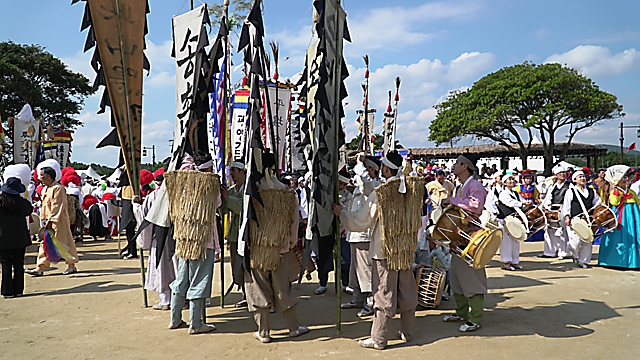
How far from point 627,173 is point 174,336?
832 centimetres

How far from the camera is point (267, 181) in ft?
15.7

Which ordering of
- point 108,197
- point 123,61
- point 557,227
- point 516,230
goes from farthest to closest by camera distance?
point 108,197 < point 557,227 < point 516,230 < point 123,61

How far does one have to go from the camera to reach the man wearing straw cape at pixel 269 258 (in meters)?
4.63

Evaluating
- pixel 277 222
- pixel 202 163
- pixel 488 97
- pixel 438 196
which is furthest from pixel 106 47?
pixel 488 97

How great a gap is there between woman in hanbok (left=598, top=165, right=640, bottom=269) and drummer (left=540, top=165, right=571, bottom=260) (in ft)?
3.20

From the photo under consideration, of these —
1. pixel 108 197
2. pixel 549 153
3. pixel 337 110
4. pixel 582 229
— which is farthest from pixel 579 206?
pixel 549 153

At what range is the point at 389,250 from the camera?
14.6 ft

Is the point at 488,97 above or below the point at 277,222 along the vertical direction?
above

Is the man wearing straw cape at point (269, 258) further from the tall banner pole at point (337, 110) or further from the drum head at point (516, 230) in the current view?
the drum head at point (516, 230)

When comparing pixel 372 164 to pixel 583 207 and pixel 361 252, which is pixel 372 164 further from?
pixel 583 207

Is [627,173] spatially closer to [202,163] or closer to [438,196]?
[438,196]

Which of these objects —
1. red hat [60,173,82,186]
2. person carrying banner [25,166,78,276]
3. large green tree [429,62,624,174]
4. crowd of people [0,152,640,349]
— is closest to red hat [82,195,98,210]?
red hat [60,173,82,186]

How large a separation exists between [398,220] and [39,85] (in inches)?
1087

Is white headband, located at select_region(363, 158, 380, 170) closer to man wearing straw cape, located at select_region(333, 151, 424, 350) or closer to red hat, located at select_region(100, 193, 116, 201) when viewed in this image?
man wearing straw cape, located at select_region(333, 151, 424, 350)
